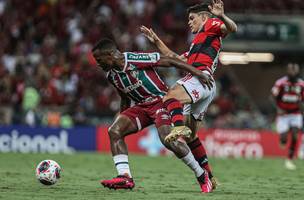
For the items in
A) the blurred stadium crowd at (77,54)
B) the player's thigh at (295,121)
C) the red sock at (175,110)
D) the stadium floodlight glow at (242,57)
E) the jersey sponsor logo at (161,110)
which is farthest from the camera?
the stadium floodlight glow at (242,57)

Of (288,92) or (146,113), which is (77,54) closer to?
(288,92)

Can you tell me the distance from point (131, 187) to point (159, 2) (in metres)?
19.4

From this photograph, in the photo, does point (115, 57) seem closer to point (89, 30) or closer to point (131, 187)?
point (131, 187)

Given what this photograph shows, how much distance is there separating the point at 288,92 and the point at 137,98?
29.9 ft

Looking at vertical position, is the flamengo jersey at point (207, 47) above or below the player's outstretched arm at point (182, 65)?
above

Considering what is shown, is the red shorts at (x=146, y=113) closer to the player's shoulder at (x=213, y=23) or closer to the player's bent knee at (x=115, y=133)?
the player's bent knee at (x=115, y=133)

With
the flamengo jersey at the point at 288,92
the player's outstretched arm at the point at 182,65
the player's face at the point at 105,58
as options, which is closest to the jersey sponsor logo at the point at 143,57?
the player's outstretched arm at the point at 182,65

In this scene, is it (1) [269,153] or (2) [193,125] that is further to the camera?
(1) [269,153]

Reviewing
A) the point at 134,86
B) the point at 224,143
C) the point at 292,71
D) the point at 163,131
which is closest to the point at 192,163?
the point at 163,131

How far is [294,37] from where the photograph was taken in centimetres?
2866

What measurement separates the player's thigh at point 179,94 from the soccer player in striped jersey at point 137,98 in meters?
0.29

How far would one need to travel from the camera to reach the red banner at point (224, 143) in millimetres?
24703

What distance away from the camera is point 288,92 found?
19.5 metres

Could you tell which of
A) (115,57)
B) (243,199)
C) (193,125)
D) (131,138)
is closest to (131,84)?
→ (115,57)
